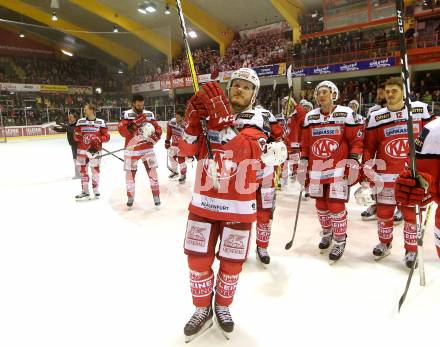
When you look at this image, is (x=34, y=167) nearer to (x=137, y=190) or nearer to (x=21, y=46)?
(x=137, y=190)

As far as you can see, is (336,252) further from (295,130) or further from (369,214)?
(295,130)

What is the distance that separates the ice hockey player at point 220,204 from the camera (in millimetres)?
2048

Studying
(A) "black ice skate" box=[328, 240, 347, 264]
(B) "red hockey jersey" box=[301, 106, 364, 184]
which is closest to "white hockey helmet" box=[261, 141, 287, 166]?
(B) "red hockey jersey" box=[301, 106, 364, 184]

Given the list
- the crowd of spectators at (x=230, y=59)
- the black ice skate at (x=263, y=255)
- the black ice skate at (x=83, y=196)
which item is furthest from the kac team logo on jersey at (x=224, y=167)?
the crowd of spectators at (x=230, y=59)

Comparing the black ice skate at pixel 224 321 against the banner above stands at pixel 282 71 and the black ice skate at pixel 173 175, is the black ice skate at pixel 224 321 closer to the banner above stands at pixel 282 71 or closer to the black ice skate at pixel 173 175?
the black ice skate at pixel 173 175

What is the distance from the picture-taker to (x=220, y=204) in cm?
205

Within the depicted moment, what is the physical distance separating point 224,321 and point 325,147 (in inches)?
74.3

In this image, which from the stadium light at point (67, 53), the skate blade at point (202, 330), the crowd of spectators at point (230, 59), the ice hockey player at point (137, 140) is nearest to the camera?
the skate blade at point (202, 330)

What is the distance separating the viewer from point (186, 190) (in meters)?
6.58

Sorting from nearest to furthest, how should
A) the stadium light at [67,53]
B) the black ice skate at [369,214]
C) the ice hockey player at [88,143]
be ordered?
the black ice skate at [369,214] → the ice hockey player at [88,143] → the stadium light at [67,53]

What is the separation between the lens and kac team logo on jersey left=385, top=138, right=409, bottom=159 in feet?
10.1

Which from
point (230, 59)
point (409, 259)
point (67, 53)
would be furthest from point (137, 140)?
point (67, 53)

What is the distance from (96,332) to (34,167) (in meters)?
7.63

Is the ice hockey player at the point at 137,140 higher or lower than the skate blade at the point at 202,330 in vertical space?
higher
